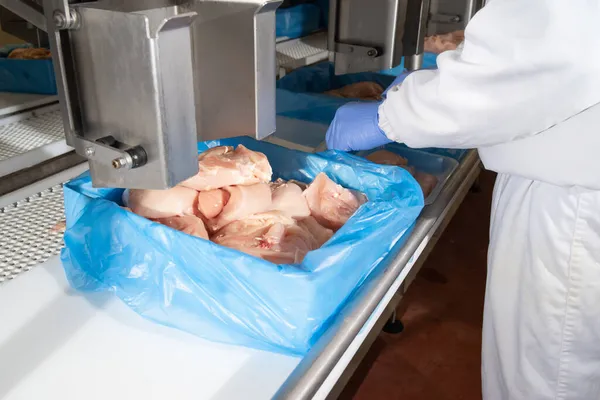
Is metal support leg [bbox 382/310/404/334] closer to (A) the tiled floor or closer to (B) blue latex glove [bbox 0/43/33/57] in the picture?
(A) the tiled floor

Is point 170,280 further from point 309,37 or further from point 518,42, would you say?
point 309,37

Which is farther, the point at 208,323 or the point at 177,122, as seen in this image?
the point at 208,323

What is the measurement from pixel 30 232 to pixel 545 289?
1.20 metres

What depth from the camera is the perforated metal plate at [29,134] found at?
4.68 feet

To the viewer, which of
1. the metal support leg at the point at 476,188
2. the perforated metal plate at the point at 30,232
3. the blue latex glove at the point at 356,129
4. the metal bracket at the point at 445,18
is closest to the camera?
the perforated metal plate at the point at 30,232

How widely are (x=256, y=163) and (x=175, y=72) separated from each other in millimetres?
518

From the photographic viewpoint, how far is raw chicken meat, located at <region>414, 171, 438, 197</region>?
1.43 metres

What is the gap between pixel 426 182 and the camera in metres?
1.46

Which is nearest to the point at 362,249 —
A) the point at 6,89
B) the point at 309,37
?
the point at 6,89

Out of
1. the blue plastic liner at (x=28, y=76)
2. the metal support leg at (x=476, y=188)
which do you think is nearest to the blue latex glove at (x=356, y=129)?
the blue plastic liner at (x=28, y=76)

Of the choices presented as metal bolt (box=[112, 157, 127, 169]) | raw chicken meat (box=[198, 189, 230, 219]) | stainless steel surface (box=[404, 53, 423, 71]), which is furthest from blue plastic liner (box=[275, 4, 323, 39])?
metal bolt (box=[112, 157, 127, 169])

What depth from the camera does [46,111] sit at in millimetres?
1702

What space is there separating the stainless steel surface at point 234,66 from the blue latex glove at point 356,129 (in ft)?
1.86

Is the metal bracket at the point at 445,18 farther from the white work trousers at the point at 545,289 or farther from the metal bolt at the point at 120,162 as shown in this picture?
the metal bolt at the point at 120,162
